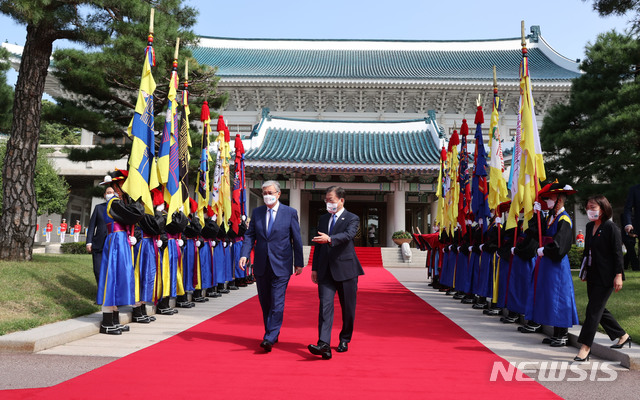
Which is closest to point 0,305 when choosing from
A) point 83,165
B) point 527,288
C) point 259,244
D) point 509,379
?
point 259,244

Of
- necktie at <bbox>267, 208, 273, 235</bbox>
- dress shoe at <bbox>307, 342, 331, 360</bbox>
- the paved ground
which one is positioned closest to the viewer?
the paved ground

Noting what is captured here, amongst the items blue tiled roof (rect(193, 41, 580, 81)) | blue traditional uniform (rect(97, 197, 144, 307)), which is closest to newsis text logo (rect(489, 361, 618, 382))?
blue traditional uniform (rect(97, 197, 144, 307))

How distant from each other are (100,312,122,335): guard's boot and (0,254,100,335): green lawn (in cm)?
60

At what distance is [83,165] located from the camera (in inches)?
842

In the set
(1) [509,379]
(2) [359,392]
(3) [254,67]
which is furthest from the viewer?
(3) [254,67]

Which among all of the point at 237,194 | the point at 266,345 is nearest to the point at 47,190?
the point at 237,194

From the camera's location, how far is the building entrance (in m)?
21.2

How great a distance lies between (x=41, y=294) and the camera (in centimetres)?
579

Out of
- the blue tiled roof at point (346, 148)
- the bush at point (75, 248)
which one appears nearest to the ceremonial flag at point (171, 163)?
the blue tiled roof at point (346, 148)

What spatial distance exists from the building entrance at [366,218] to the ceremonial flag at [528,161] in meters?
15.1

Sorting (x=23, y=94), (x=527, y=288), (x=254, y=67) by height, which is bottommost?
(x=527, y=288)

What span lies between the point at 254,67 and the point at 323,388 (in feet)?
80.7

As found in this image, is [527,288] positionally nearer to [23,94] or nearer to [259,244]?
[259,244]

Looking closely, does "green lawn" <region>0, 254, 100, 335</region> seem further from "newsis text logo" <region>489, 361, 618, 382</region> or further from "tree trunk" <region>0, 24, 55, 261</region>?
"newsis text logo" <region>489, 361, 618, 382</region>
